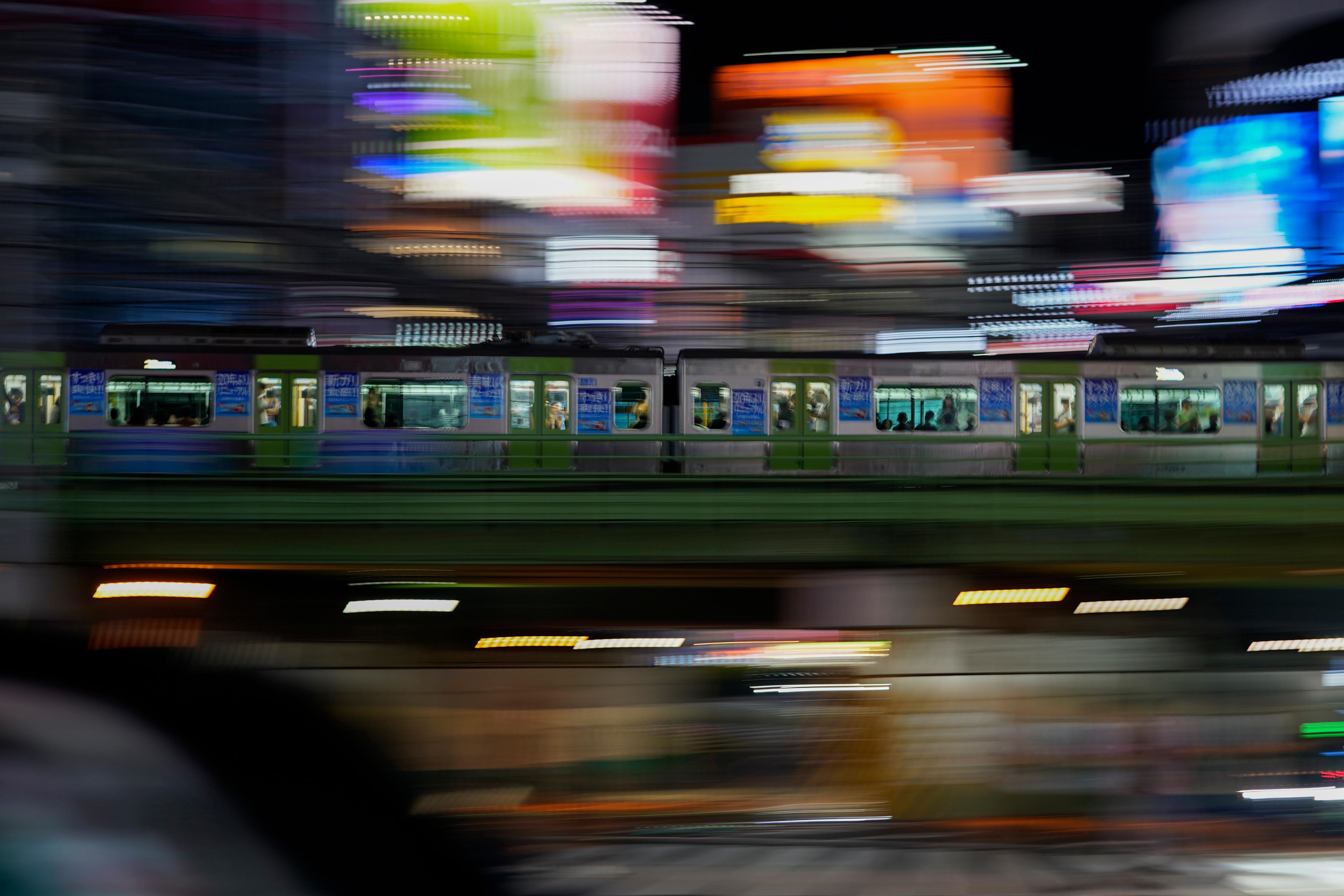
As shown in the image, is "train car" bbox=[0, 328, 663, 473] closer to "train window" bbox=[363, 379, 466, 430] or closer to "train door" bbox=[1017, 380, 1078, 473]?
"train window" bbox=[363, 379, 466, 430]

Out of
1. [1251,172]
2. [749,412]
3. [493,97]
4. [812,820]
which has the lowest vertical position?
[812,820]

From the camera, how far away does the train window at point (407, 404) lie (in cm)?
651

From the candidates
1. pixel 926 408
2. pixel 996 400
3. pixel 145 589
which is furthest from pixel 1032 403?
pixel 145 589

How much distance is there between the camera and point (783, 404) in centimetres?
739

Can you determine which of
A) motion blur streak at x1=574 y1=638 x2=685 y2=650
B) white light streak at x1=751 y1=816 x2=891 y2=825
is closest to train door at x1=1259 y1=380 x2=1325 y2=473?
white light streak at x1=751 y1=816 x2=891 y2=825

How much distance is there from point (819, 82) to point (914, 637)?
2503 centimetres

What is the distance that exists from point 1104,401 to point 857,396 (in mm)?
2108

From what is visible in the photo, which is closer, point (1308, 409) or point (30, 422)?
point (30, 422)

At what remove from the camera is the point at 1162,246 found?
506cm

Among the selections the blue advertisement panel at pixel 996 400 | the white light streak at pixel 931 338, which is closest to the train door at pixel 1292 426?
the blue advertisement panel at pixel 996 400

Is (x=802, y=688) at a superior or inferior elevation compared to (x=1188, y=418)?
inferior

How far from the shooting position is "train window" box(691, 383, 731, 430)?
7.35m

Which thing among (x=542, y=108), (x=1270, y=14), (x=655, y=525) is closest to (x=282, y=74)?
(x=655, y=525)

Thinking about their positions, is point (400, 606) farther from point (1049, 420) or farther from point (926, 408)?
point (1049, 420)
